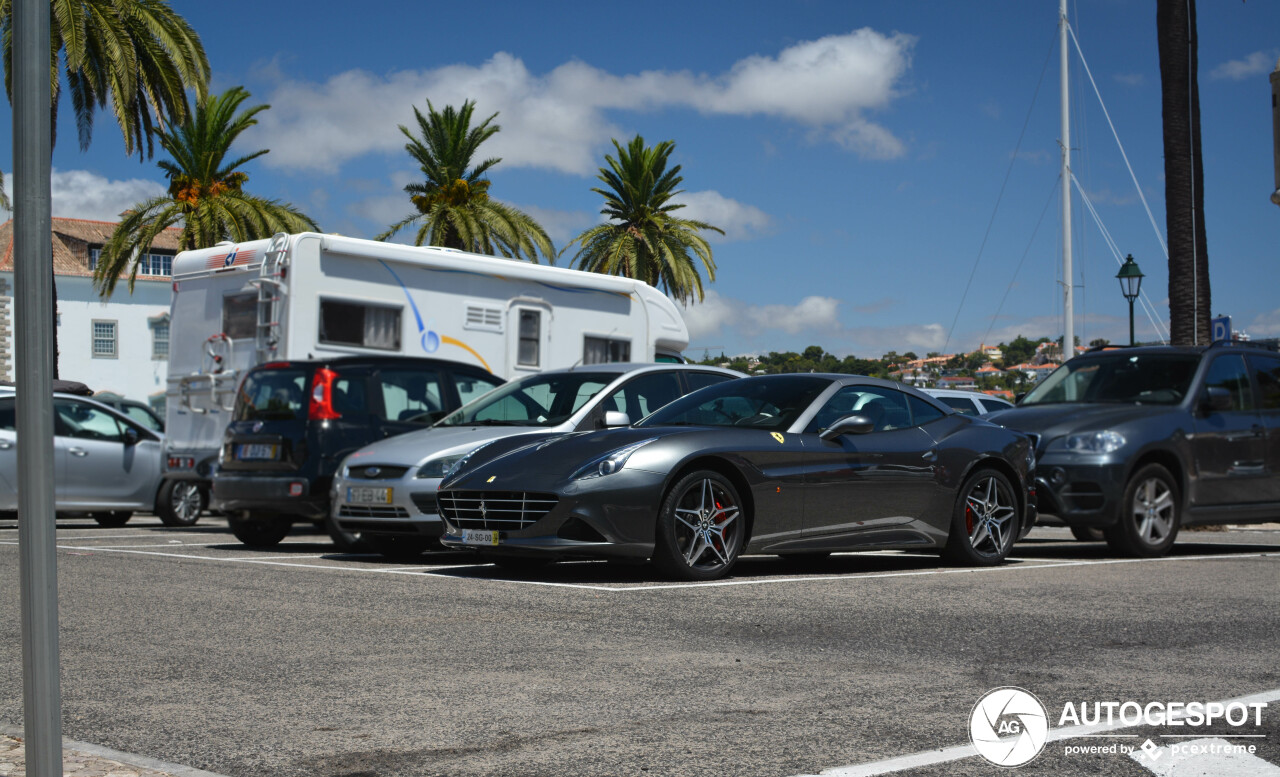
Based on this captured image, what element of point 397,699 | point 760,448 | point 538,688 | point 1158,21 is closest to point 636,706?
point 538,688

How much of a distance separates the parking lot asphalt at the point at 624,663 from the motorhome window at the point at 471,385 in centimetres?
365

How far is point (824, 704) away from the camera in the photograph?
4.55 meters

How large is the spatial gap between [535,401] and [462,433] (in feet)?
2.23

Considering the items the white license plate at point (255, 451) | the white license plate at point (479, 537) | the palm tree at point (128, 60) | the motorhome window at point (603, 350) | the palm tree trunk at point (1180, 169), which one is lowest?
the white license plate at point (479, 537)

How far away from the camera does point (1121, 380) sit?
11.6m

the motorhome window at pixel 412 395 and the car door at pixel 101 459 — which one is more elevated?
the motorhome window at pixel 412 395

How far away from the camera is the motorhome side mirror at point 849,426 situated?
8.94 m

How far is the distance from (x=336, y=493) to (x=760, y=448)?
3707 millimetres

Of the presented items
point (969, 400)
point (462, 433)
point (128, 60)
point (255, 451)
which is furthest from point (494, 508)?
point (128, 60)

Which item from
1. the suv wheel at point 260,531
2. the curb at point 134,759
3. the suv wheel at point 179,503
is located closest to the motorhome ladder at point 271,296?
the suv wheel at point 260,531

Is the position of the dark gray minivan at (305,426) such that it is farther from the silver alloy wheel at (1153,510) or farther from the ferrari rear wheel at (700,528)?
the silver alloy wheel at (1153,510)

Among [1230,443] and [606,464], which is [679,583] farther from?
[1230,443]

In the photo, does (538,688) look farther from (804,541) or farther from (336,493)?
(336,493)

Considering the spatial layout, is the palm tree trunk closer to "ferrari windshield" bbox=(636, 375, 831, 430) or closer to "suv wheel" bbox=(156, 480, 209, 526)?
"ferrari windshield" bbox=(636, 375, 831, 430)
